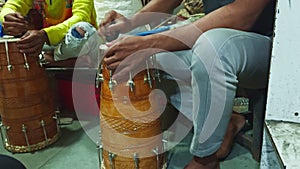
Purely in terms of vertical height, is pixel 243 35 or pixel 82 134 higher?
pixel 243 35

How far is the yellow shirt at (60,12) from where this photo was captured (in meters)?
1.63

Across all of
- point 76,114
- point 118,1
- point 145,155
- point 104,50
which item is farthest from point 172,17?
point 76,114

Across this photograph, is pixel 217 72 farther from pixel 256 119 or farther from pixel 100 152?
pixel 100 152

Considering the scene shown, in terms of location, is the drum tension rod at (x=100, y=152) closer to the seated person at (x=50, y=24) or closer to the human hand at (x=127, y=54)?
the human hand at (x=127, y=54)

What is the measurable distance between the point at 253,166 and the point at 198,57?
0.66 meters

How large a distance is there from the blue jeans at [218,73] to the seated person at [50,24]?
2.57 ft

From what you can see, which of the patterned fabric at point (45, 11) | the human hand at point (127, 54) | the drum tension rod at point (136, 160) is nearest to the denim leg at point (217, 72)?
the human hand at point (127, 54)

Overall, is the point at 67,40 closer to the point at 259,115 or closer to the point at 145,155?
the point at 145,155

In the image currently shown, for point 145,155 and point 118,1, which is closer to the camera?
point 145,155

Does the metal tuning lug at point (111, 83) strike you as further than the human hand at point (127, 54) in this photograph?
Yes

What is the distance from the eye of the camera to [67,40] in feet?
5.35

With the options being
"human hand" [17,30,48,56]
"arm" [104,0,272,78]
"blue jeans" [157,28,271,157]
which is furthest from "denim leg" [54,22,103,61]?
"blue jeans" [157,28,271,157]

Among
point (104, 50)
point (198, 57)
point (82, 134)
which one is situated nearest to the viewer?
point (198, 57)

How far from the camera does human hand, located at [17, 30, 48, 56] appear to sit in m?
1.43
